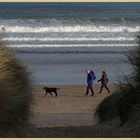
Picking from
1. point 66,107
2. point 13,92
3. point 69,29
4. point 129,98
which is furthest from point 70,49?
point 13,92

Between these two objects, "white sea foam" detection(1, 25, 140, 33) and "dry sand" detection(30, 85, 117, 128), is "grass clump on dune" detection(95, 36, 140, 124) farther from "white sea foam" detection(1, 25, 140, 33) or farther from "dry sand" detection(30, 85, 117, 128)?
"white sea foam" detection(1, 25, 140, 33)

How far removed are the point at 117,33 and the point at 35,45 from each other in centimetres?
1265

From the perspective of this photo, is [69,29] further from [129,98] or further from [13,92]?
[13,92]

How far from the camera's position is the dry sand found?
1606 cm

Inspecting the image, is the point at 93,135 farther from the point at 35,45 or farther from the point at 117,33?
the point at 117,33

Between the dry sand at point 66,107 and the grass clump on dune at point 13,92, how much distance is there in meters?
1.67

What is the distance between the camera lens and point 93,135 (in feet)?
37.6

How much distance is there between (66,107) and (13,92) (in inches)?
399

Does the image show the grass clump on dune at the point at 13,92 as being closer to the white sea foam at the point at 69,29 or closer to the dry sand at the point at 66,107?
the dry sand at the point at 66,107

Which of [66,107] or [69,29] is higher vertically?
[66,107]

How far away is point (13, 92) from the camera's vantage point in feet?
34.9

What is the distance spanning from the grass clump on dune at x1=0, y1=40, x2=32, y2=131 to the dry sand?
65.9 inches

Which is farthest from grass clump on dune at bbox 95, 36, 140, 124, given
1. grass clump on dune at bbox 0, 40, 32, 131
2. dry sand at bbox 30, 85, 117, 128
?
grass clump on dune at bbox 0, 40, 32, 131

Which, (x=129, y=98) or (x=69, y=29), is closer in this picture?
(x=129, y=98)
